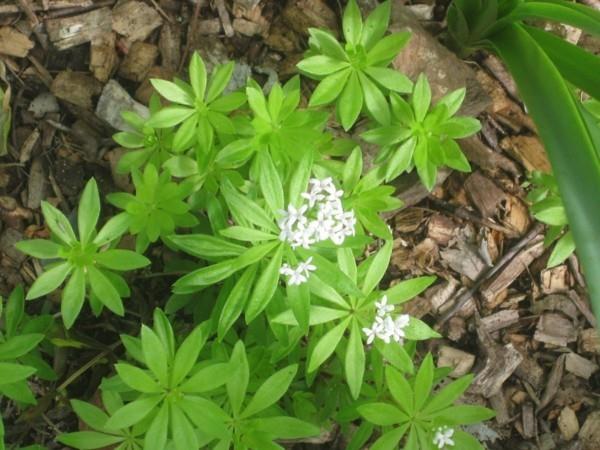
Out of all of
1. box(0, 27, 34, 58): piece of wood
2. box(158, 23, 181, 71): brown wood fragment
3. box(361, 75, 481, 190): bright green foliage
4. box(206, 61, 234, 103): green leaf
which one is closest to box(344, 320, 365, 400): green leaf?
box(361, 75, 481, 190): bright green foliage

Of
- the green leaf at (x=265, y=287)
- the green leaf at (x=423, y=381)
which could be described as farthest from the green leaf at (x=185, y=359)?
the green leaf at (x=423, y=381)

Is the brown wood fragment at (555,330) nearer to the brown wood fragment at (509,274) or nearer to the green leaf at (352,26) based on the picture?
the brown wood fragment at (509,274)

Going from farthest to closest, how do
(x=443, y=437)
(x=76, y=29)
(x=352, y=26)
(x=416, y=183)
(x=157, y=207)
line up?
(x=76, y=29)
(x=416, y=183)
(x=352, y=26)
(x=157, y=207)
(x=443, y=437)

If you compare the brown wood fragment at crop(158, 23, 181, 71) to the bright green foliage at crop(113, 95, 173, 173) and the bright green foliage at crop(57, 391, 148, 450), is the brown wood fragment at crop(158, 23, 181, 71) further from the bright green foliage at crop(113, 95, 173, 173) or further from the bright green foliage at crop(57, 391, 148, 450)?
the bright green foliage at crop(57, 391, 148, 450)

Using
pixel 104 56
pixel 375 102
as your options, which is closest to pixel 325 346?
pixel 375 102

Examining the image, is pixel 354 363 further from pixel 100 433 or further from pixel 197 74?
pixel 197 74
